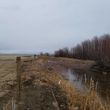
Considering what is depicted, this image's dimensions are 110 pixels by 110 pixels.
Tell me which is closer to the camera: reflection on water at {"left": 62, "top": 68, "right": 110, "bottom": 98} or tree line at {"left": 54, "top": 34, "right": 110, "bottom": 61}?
reflection on water at {"left": 62, "top": 68, "right": 110, "bottom": 98}

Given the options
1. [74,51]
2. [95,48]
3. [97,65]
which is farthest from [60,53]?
[97,65]

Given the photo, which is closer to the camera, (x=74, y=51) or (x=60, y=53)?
(x=74, y=51)

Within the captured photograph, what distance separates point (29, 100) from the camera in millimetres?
15078

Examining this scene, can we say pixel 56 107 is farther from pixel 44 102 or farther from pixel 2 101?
pixel 2 101

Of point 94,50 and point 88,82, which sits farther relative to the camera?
point 94,50

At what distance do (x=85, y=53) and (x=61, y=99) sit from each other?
3317 inches

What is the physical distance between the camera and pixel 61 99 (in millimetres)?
15984

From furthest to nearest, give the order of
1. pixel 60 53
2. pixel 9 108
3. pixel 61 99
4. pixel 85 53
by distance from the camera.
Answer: pixel 60 53
pixel 85 53
pixel 61 99
pixel 9 108

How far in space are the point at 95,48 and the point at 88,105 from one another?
77.3 m

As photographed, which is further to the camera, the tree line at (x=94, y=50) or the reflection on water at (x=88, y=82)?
the tree line at (x=94, y=50)

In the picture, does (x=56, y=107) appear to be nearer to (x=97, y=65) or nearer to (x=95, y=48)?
(x=97, y=65)

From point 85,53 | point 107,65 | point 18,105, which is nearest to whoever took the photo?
point 18,105

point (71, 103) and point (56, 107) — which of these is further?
point (71, 103)

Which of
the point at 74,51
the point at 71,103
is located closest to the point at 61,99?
the point at 71,103
